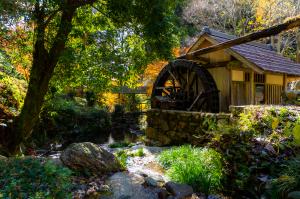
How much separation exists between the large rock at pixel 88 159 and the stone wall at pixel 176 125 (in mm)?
3999

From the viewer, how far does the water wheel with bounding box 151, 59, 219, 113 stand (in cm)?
1060

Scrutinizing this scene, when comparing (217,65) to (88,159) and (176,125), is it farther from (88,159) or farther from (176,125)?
(88,159)

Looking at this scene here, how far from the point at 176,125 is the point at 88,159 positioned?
546 cm

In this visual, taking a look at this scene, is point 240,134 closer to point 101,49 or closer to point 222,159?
point 222,159

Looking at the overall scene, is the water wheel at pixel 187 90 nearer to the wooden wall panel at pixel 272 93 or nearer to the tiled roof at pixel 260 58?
the tiled roof at pixel 260 58

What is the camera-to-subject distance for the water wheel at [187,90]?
10.6 metres

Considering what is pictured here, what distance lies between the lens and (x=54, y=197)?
2.99 m

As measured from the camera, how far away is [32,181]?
126 inches

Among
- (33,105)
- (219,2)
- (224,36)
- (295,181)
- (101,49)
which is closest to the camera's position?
(295,181)

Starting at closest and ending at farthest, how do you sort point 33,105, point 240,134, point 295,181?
1. point 295,181
2. point 240,134
3. point 33,105

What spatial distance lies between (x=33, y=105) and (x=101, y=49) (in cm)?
222

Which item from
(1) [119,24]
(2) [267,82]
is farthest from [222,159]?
(2) [267,82]

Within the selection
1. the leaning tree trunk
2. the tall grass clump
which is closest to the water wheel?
the tall grass clump

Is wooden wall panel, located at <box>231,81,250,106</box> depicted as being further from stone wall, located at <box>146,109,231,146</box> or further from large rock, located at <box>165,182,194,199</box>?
large rock, located at <box>165,182,194,199</box>
